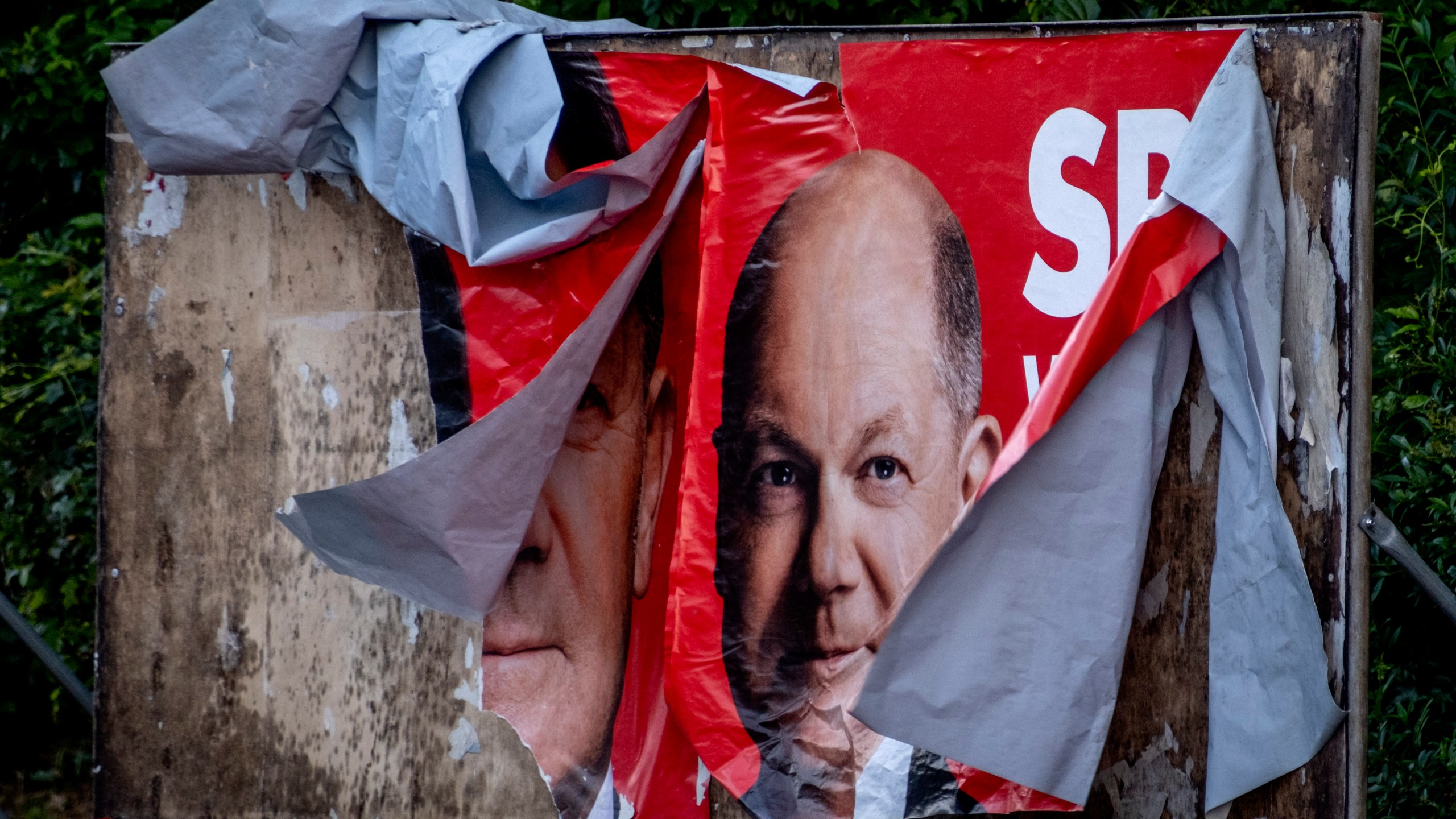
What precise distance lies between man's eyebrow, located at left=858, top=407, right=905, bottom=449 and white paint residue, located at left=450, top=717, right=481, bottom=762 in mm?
1056

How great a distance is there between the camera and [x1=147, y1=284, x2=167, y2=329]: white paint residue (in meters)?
2.56

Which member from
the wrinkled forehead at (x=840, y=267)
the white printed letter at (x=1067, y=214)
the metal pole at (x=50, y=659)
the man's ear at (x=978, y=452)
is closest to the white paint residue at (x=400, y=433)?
the wrinkled forehead at (x=840, y=267)

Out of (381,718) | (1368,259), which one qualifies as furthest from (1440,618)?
(381,718)

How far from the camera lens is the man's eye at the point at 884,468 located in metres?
2.25

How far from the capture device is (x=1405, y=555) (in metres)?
2.11

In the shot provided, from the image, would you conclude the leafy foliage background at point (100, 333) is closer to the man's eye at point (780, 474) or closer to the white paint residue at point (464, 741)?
the man's eye at point (780, 474)

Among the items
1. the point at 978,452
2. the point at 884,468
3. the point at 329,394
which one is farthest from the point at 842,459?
the point at 329,394

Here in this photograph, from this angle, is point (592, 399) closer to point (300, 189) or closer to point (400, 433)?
point (400, 433)

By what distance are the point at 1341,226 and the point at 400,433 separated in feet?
6.40

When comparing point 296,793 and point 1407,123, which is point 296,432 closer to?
point 296,793

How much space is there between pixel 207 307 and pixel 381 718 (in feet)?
3.30

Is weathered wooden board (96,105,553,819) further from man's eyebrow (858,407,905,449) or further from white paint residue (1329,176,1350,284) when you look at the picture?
white paint residue (1329,176,1350,284)

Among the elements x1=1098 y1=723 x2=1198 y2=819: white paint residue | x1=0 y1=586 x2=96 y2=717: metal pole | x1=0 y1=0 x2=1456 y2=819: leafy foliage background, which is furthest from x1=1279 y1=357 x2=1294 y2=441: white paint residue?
x1=0 y1=586 x2=96 y2=717: metal pole

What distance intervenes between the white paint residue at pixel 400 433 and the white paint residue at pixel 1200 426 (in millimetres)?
1574
